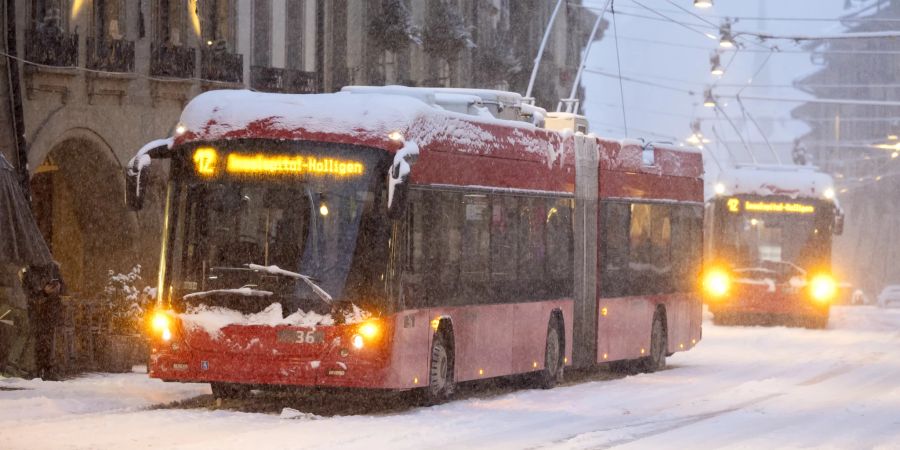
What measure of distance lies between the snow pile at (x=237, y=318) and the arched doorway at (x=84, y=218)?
49.3ft

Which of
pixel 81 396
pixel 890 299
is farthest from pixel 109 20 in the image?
pixel 890 299

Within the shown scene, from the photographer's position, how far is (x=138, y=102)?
108ft

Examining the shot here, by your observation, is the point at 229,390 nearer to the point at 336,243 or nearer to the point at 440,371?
the point at 440,371

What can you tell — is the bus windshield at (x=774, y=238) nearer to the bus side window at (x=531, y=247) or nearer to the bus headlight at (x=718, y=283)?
the bus headlight at (x=718, y=283)

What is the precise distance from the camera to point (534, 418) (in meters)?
17.8

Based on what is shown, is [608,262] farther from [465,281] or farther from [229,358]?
Result: [229,358]

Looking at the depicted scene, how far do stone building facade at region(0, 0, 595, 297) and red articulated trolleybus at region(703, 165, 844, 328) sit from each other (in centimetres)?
841

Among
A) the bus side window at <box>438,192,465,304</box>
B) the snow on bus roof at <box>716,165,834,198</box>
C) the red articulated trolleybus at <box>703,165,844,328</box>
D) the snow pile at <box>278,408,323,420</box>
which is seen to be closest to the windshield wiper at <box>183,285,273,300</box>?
the snow pile at <box>278,408,323,420</box>

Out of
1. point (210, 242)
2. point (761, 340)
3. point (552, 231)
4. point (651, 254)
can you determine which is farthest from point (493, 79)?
point (210, 242)

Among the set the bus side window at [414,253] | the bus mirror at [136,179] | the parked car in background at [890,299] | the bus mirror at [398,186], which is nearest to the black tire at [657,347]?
the bus side window at [414,253]

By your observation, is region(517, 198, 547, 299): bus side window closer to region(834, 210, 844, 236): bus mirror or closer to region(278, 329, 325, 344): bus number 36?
region(278, 329, 325, 344): bus number 36

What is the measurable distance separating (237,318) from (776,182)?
83.4 ft

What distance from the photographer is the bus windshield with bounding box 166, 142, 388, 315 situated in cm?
1766

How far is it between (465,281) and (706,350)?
13.1 m
